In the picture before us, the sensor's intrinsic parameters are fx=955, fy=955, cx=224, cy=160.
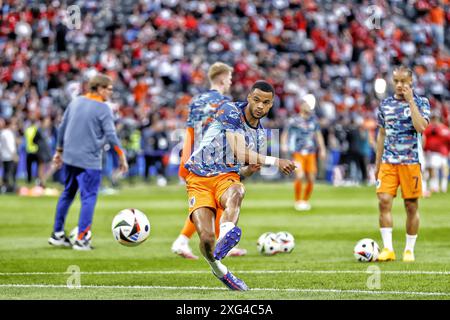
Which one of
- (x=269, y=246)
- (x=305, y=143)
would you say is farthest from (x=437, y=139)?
(x=269, y=246)

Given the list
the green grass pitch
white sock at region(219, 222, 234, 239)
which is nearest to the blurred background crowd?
the green grass pitch

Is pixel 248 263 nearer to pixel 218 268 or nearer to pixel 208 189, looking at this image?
pixel 208 189

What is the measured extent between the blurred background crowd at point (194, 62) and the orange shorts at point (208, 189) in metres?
20.9

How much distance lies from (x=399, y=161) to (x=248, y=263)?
7.85 ft

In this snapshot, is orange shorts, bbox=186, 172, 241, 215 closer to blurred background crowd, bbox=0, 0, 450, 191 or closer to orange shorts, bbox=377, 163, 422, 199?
orange shorts, bbox=377, 163, 422, 199

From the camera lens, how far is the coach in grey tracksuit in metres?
14.3

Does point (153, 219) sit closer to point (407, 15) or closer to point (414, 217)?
point (414, 217)

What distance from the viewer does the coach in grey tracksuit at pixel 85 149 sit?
14.3m

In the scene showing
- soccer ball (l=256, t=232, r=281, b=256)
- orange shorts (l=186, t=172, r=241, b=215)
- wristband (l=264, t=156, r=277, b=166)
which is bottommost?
soccer ball (l=256, t=232, r=281, b=256)

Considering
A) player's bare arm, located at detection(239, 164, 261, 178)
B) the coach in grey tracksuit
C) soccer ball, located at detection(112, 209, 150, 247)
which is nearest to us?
player's bare arm, located at detection(239, 164, 261, 178)

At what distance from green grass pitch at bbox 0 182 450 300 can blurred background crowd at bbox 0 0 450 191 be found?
1145cm

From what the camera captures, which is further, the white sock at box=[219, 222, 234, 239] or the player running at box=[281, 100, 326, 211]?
the player running at box=[281, 100, 326, 211]

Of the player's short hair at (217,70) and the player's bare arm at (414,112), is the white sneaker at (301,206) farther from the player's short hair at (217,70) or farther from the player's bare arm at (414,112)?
the player's bare arm at (414,112)
